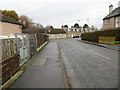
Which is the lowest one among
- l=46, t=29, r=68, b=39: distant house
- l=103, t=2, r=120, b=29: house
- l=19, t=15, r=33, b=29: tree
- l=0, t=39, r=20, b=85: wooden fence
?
l=0, t=39, r=20, b=85: wooden fence

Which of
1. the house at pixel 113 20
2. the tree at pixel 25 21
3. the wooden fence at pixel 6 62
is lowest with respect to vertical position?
the wooden fence at pixel 6 62

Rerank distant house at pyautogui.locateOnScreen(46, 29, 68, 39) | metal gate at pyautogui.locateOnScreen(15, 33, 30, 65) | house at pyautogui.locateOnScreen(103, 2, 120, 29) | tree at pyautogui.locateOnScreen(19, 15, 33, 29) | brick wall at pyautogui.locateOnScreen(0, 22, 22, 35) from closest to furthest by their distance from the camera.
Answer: metal gate at pyautogui.locateOnScreen(15, 33, 30, 65)
brick wall at pyautogui.locateOnScreen(0, 22, 22, 35)
house at pyautogui.locateOnScreen(103, 2, 120, 29)
tree at pyautogui.locateOnScreen(19, 15, 33, 29)
distant house at pyautogui.locateOnScreen(46, 29, 68, 39)

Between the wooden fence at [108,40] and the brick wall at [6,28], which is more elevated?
the brick wall at [6,28]

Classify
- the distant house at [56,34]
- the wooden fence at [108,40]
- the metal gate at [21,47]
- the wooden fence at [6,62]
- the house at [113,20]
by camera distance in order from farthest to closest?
the distant house at [56,34], the house at [113,20], the wooden fence at [108,40], the metal gate at [21,47], the wooden fence at [6,62]

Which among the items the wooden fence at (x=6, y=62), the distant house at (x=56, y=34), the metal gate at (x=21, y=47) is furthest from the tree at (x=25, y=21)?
the wooden fence at (x=6, y=62)

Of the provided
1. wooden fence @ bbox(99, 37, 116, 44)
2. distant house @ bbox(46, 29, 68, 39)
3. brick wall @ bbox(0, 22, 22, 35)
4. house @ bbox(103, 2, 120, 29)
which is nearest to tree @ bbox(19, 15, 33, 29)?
distant house @ bbox(46, 29, 68, 39)

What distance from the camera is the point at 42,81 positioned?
4453mm

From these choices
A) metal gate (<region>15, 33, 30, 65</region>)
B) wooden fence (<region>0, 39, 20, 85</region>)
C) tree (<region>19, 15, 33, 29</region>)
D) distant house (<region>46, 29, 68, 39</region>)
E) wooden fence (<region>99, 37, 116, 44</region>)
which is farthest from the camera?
distant house (<region>46, 29, 68, 39</region>)

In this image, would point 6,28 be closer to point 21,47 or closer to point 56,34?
point 21,47

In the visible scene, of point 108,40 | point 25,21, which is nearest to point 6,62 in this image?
point 108,40

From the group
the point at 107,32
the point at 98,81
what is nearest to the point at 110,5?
the point at 107,32

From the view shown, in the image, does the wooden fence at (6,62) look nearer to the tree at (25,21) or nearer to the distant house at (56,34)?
the distant house at (56,34)

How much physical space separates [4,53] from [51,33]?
5905 centimetres

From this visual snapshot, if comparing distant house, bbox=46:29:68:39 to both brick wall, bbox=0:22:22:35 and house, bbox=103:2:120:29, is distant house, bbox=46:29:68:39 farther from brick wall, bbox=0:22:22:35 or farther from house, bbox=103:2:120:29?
brick wall, bbox=0:22:22:35
